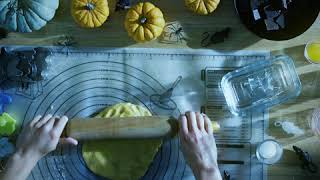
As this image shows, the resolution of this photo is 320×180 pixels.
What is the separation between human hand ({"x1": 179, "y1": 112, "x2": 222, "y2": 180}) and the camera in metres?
1.40

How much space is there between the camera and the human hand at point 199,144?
1.40 metres

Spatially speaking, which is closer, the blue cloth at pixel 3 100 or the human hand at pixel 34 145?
the human hand at pixel 34 145

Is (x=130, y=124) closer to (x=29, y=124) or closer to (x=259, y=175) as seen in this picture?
(x=29, y=124)

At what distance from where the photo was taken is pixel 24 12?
1474 millimetres

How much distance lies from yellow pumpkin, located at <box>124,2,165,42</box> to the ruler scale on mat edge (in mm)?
79

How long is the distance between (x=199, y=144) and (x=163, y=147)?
0.15m

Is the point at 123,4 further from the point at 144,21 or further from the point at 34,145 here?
the point at 34,145

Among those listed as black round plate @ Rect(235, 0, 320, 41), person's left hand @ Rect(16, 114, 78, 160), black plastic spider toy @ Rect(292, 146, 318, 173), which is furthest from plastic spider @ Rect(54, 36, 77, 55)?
black plastic spider toy @ Rect(292, 146, 318, 173)

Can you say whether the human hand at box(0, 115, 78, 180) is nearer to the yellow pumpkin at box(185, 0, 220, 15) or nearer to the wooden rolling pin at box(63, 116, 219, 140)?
the wooden rolling pin at box(63, 116, 219, 140)

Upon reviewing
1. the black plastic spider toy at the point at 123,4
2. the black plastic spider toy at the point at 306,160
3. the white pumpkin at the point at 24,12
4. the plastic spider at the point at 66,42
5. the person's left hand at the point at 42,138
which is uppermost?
the black plastic spider toy at the point at 123,4

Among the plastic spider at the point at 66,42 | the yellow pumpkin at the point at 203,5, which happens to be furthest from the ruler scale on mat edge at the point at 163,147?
the yellow pumpkin at the point at 203,5

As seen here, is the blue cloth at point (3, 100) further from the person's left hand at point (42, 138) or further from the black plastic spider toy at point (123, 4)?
the black plastic spider toy at point (123, 4)

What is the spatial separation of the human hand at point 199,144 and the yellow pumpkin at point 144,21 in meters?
0.24

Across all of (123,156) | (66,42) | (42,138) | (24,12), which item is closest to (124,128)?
(123,156)
